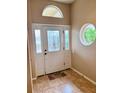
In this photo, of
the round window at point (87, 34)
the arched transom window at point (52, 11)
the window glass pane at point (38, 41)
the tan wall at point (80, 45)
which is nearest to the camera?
the tan wall at point (80, 45)

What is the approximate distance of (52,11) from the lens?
12.8 ft

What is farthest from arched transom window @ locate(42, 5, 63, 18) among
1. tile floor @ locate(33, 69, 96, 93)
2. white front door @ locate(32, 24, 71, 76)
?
tile floor @ locate(33, 69, 96, 93)

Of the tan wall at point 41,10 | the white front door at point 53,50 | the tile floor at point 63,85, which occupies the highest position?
the tan wall at point 41,10

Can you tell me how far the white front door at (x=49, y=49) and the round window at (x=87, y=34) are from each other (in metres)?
0.92

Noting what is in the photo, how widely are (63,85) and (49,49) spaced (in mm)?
1551

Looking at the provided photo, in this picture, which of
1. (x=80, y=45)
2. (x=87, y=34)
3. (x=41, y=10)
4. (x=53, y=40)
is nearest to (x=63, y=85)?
(x=80, y=45)

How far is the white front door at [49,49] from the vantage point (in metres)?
3.50

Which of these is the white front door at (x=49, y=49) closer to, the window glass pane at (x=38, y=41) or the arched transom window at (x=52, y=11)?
the window glass pane at (x=38, y=41)

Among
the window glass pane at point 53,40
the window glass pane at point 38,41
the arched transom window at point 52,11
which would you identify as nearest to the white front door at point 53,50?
the window glass pane at point 53,40

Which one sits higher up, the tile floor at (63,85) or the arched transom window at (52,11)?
the arched transom window at (52,11)

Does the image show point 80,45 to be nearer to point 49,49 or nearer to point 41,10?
point 49,49

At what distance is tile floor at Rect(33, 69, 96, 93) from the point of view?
8.62 ft
